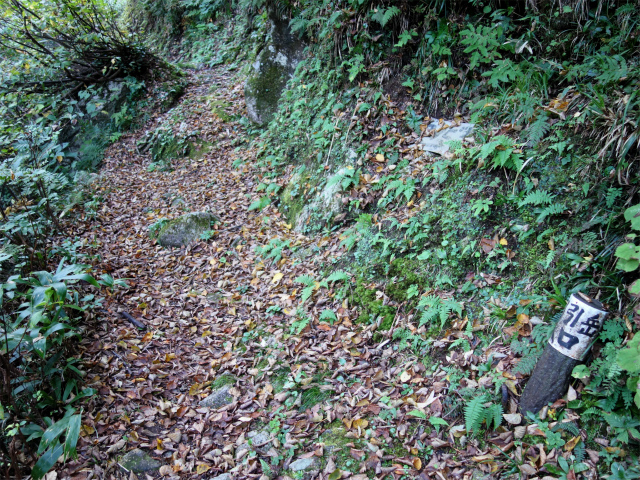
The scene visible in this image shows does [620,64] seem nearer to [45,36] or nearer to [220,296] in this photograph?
[220,296]

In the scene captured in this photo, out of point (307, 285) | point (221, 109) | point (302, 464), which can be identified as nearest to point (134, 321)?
point (307, 285)

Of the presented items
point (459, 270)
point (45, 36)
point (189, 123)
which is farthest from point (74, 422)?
point (45, 36)

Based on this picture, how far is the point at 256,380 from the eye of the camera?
4.35 metres

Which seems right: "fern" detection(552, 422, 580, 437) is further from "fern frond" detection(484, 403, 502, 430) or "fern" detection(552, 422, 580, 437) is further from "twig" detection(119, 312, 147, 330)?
"twig" detection(119, 312, 147, 330)

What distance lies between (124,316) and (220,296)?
4.48 ft

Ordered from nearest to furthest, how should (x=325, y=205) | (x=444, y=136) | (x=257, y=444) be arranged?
(x=257, y=444), (x=444, y=136), (x=325, y=205)

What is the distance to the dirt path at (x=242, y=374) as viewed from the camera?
3408 mm

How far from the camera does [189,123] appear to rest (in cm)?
1067

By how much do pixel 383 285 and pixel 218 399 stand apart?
2385 millimetres

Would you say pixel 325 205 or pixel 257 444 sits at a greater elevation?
pixel 325 205

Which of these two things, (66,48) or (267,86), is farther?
(66,48)

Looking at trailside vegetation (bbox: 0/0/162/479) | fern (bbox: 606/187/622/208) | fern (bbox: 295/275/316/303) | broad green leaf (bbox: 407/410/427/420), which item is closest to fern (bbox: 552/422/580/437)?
broad green leaf (bbox: 407/410/427/420)

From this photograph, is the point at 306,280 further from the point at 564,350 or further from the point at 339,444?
the point at 564,350

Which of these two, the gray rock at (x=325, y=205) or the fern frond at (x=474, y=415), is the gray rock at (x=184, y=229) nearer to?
the gray rock at (x=325, y=205)
